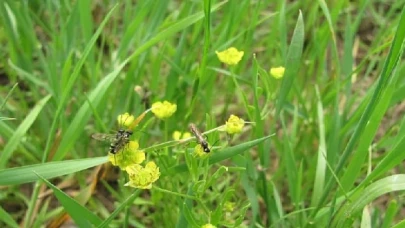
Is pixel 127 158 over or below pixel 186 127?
over

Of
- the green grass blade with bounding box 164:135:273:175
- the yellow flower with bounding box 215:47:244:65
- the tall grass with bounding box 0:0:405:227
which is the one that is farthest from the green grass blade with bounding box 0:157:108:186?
the yellow flower with bounding box 215:47:244:65

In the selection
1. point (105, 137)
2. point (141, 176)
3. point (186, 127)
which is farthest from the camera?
point (186, 127)

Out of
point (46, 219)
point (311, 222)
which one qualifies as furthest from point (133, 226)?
point (311, 222)

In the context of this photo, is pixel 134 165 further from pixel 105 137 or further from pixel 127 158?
pixel 105 137

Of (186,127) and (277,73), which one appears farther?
(186,127)

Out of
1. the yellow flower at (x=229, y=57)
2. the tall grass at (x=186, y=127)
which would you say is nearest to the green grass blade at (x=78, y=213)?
the tall grass at (x=186, y=127)

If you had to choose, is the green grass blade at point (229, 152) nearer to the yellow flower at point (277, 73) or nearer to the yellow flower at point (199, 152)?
the yellow flower at point (199, 152)

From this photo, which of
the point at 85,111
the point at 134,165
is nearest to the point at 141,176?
the point at 134,165

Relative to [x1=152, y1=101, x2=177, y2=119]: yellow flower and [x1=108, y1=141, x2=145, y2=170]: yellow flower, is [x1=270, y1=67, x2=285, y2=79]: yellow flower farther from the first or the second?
[x1=108, y1=141, x2=145, y2=170]: yellow flower

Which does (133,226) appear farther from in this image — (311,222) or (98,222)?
(311,222)
